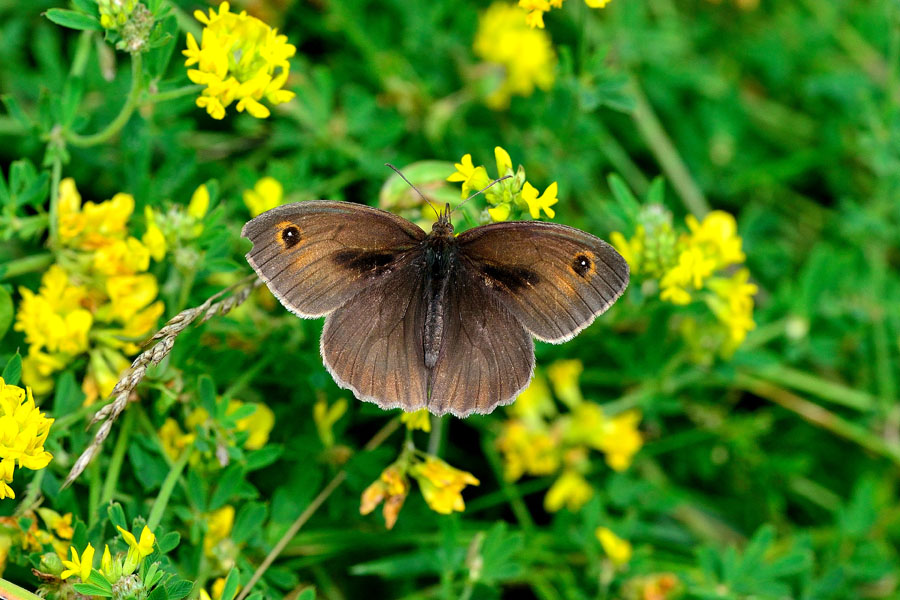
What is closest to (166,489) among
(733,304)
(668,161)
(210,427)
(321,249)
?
(210,427)

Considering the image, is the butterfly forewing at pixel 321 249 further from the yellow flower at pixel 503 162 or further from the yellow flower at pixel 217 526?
the yellow flower at pixel 217 526

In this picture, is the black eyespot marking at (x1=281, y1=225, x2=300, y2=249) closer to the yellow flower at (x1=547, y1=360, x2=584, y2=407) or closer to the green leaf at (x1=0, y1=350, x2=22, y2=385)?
the green leaf at (x1=0, y1=350, x2=22, y2=385)

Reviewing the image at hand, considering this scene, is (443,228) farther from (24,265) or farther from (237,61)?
(24,265)

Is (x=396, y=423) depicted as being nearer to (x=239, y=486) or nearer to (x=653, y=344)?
(x=239, y=486)

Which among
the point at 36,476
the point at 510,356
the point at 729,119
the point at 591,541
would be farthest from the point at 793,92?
the point at 36,476

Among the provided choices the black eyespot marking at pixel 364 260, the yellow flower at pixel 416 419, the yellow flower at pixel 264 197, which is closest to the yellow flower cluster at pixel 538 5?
the black eyespot marking at pixel 364 260

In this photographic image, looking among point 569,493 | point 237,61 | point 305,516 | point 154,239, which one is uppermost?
point 237,61
